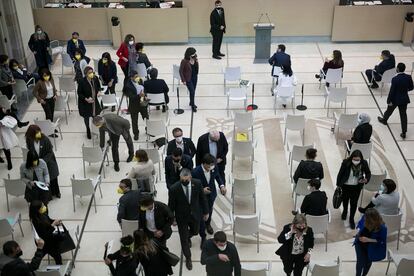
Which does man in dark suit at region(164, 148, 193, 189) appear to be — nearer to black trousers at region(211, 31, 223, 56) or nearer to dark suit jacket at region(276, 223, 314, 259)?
dark suit jacket at region(276, 223, 314, 259)

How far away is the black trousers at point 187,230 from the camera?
9.04m

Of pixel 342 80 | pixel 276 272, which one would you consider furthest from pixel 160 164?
pixel 342 80

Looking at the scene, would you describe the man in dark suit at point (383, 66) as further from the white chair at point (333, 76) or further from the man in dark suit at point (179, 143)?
the man in dark suit at point (179, 143)

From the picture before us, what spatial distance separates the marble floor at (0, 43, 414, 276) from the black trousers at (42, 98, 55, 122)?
544mm

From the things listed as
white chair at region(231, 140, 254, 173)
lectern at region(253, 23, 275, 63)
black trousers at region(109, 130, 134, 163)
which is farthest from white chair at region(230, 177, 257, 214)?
lectern at region(253, 23, 275, 63)

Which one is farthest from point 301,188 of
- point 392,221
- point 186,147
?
point 186,147


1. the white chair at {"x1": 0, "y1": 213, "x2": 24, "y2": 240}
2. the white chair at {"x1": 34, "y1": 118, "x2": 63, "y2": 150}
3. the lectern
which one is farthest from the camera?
the lectern

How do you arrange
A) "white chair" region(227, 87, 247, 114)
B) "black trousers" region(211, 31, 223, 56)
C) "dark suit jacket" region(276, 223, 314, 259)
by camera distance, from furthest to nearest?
"black trousers" region(211, 31, 223, 56)
"white chair" region(227, 87, 247, 114)
"dark suit jacket" region(276, 223, 314, 259)

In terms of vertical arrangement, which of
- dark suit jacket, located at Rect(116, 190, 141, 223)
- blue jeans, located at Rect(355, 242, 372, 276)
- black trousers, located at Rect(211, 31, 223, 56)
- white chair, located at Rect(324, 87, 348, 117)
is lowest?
blue jeans, located at Rect(355, 242, 372, 276)

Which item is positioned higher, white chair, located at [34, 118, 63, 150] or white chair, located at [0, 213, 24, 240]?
white chair, located at [34, 118, 63, 150]

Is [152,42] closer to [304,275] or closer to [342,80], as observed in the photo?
[342,80]

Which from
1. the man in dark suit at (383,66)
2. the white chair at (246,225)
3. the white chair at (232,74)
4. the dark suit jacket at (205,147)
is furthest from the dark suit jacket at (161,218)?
the man in dark suit at (383,66)

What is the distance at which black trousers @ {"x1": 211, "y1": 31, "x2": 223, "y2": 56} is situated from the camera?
16930mm

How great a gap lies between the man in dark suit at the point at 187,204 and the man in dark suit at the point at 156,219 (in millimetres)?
256
